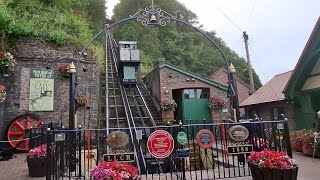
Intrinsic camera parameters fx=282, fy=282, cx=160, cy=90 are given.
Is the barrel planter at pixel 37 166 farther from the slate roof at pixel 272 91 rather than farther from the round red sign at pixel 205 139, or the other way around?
the slate roof at pixel 272 91

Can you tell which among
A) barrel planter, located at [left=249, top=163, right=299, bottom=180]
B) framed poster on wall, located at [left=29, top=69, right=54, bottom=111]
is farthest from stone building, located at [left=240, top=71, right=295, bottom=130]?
framed poster on wall, located at [left=29, top=69, right=54, bottom=111]

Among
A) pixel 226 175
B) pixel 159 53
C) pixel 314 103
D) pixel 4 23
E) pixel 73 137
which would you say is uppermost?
pixel 159 53

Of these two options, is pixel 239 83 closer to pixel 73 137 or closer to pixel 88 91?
pixel 88 91

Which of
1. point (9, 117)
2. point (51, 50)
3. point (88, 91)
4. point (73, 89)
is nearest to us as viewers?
point (73, 89)

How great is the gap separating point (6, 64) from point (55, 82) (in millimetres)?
2147

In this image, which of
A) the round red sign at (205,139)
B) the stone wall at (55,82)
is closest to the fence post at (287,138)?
the round red sign at (205,139)

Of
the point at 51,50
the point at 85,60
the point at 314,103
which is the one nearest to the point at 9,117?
the point at 51,50

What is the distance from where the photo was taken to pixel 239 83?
30.2 m

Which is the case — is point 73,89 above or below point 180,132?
above

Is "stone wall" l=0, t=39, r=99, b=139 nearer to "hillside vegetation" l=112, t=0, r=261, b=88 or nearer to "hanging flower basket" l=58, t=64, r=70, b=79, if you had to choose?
"hanging flower basket" l=58, t=64, r=70, b=79

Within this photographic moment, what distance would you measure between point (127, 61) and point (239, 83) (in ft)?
47.9

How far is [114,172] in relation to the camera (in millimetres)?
4770

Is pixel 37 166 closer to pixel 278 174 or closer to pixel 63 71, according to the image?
pixel 278 174

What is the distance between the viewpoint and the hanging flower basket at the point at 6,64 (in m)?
11.9
